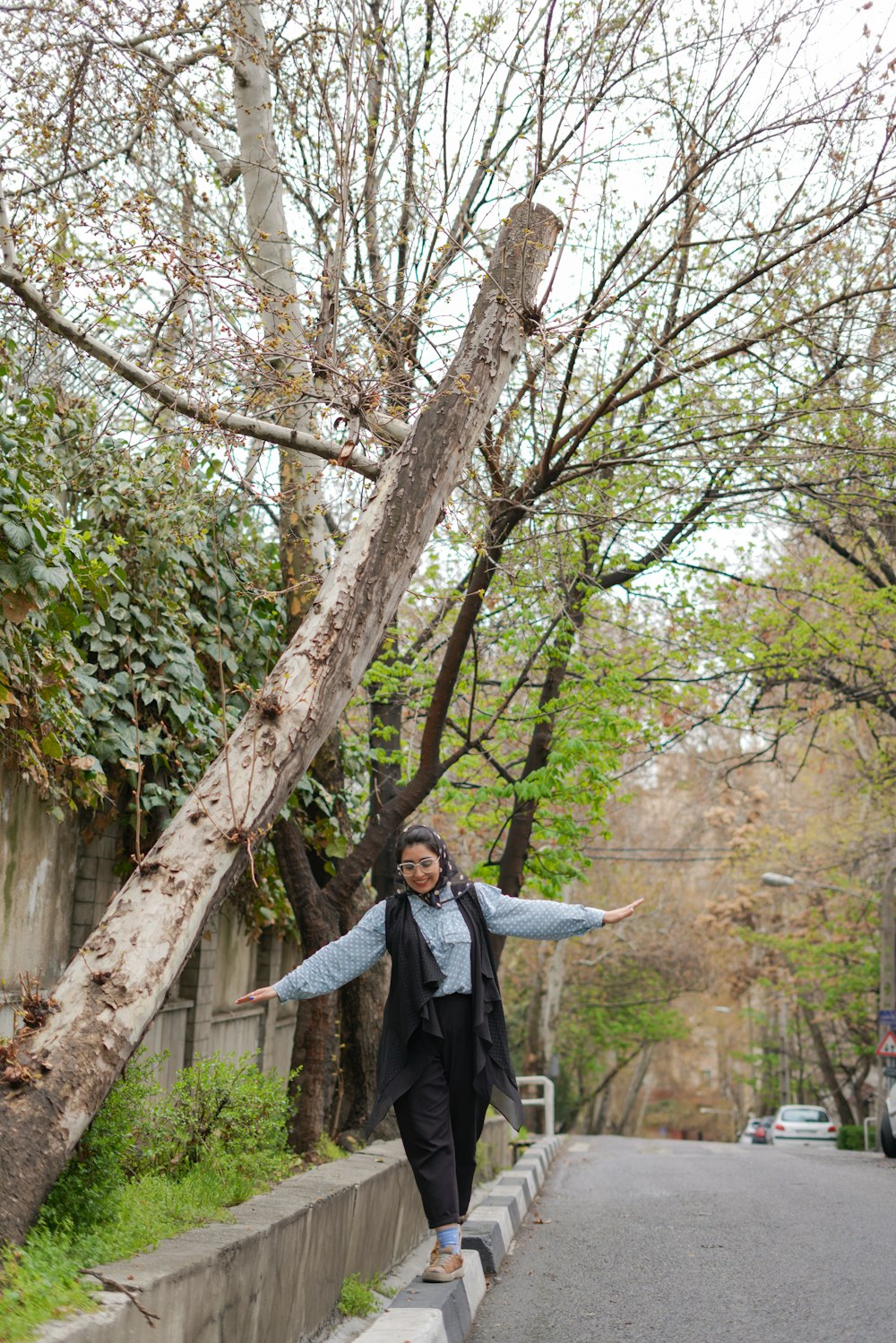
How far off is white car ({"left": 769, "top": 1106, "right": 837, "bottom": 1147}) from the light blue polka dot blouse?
95.8 ft

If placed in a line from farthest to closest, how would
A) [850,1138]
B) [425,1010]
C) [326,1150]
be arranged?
[850,1138] < [326,1150] < [425,1010]

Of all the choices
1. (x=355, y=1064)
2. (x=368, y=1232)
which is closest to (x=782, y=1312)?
(x=368, y=1232)

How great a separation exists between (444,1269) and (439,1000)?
1053 mm

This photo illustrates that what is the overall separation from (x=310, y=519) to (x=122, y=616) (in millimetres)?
1423

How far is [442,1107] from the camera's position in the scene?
524 cm

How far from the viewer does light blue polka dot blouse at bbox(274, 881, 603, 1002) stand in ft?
17.4

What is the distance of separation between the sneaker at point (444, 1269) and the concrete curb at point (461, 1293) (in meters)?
0.02

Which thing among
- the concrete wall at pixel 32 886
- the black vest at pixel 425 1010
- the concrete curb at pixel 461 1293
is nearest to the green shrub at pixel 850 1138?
the concrete curb at pixel 461 1293

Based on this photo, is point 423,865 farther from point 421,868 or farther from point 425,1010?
point 425,1010

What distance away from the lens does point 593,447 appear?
1069 centimetres

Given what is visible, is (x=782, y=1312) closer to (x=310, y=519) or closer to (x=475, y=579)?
(x=475, y=579)

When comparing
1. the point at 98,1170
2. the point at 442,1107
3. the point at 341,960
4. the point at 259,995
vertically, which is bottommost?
the point at 98,1170

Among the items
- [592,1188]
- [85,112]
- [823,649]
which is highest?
[85,112]

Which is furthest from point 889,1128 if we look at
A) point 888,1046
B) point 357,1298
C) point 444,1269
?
point 444,1269
